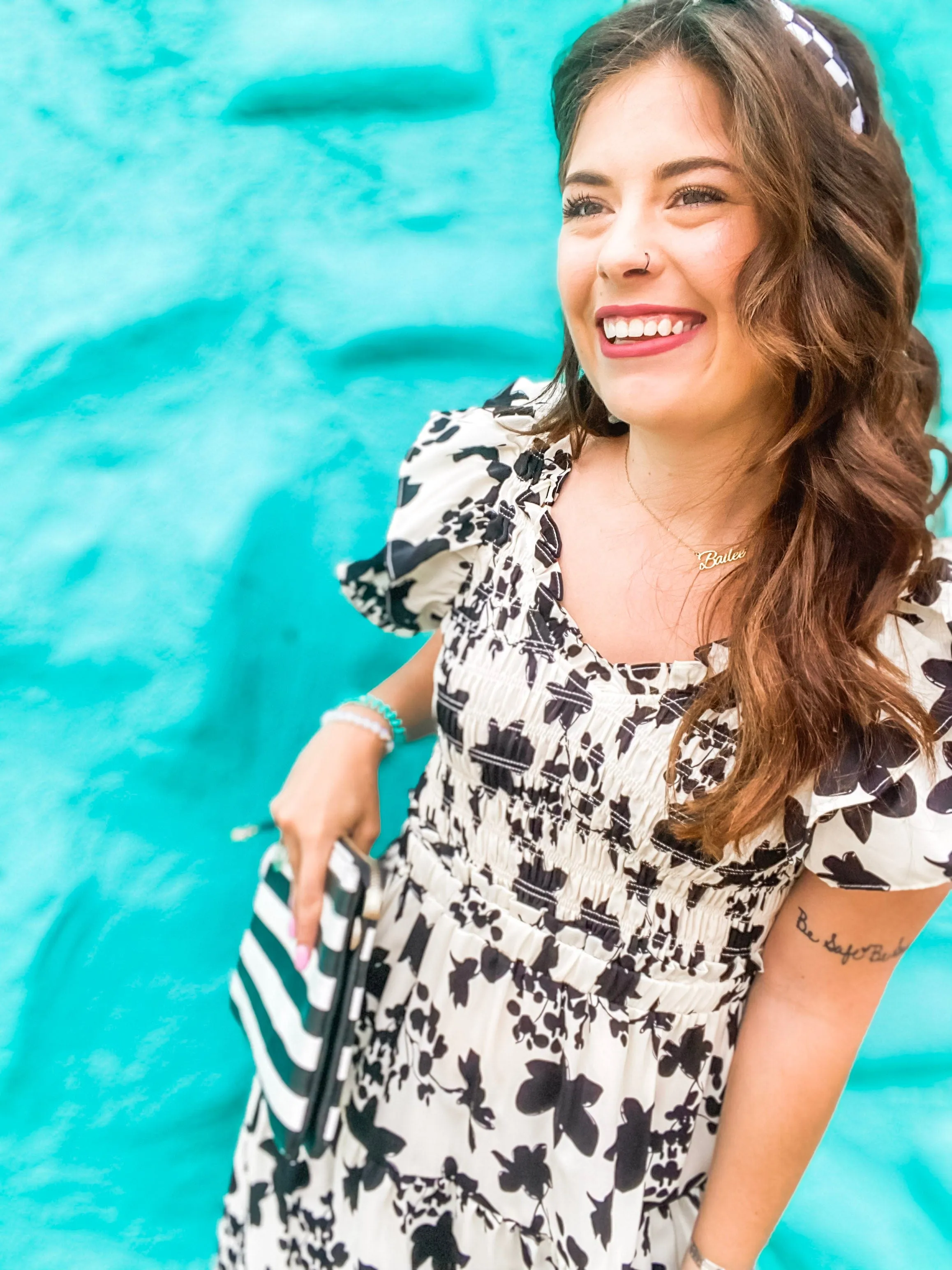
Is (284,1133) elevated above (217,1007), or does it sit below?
below

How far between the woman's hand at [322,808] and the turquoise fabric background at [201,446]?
298 millimetres

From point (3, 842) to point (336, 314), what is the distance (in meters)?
0.87

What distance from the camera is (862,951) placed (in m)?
0.89

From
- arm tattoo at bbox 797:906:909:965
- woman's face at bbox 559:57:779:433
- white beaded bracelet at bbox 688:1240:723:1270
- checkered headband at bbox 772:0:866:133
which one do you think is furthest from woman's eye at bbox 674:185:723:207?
white beaded bracelet at bbox 688:1240:723:1270

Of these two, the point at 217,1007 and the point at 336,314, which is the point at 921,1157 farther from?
the point at 336,314

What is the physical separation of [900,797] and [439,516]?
0.55 metres

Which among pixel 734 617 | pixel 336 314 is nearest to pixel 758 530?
pixel 734 617

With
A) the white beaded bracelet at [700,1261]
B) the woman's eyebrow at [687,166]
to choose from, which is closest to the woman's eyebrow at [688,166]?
the woman's eyebrow at [687,166]

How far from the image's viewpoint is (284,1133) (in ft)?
3.22

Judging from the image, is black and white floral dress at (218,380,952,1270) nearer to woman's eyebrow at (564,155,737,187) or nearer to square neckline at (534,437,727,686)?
square neckline at (534,437,727,686)

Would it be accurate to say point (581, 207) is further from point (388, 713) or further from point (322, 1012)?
point (322, 1012)

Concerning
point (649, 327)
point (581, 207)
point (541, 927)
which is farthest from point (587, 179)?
point (541, 927)

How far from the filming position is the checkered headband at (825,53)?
821mm

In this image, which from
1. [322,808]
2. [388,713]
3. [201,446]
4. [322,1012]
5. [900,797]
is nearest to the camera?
[900,797]
